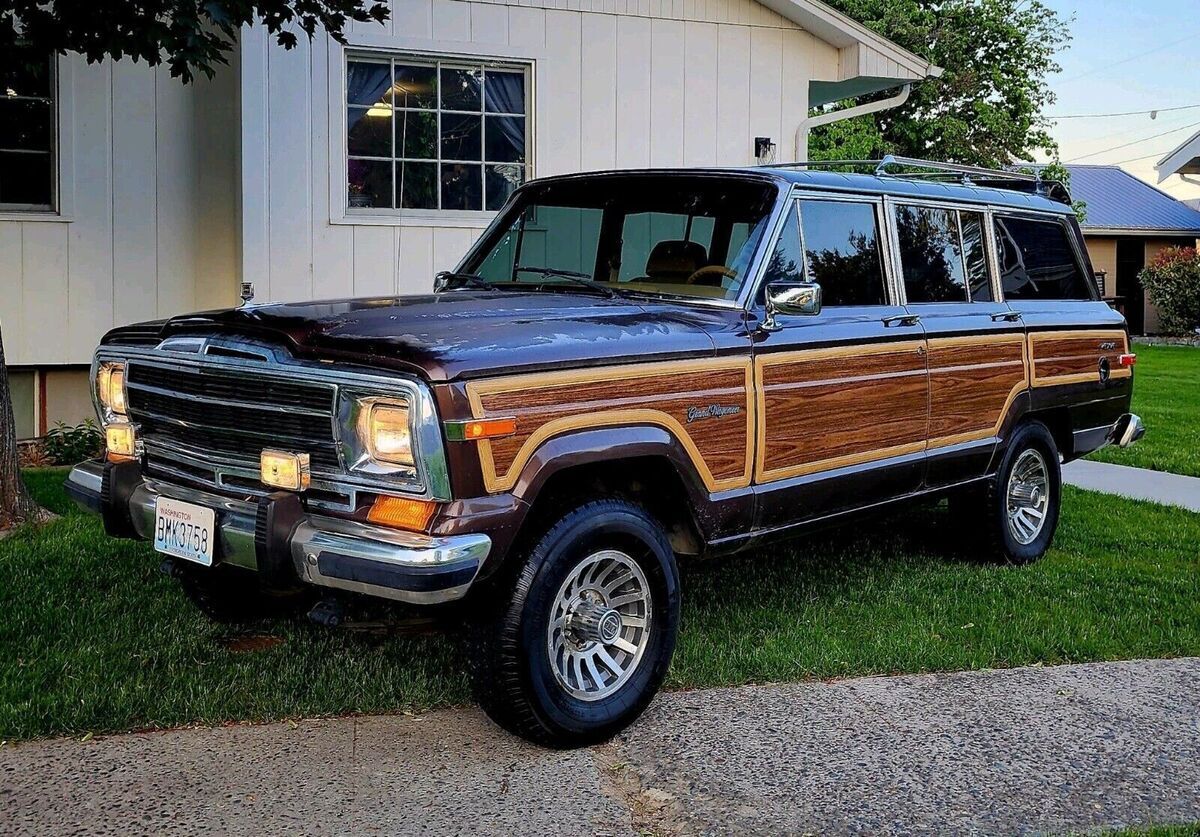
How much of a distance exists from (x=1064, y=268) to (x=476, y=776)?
186 inches

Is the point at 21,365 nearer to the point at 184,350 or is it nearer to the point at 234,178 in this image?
the point at 234,178

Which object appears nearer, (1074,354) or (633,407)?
(633,407)

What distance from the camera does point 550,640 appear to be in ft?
12.9

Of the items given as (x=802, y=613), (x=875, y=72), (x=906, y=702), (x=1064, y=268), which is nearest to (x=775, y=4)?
(x=875, y=72)

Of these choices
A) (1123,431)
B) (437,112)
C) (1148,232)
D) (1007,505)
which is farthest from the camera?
(1148,232)

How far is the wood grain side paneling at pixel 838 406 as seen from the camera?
4699 mm

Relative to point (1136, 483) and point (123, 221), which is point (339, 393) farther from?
point (1136, 483)

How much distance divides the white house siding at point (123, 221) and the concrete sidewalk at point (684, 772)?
237 inches

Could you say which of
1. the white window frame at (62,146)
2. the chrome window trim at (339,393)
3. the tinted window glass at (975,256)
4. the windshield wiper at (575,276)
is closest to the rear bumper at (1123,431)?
the tinted window glass at (975,256)

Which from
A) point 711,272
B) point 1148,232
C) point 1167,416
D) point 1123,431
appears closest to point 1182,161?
point 1148,232

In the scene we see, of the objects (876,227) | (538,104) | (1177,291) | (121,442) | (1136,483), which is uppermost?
(538,104)

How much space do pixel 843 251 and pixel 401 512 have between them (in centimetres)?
256

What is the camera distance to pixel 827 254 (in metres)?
5.20

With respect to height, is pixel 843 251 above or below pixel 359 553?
above
